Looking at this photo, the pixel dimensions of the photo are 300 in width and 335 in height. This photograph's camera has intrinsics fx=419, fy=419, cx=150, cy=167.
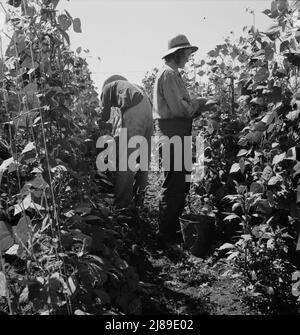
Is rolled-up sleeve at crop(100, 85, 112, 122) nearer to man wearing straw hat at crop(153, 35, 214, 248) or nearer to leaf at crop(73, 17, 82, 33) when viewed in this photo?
man wearing straw hat at crop(153, 35, 214, 248)

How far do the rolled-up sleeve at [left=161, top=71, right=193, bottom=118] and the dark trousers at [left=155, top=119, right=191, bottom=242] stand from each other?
0.12 meters

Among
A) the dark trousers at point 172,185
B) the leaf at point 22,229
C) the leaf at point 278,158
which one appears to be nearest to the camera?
the leaf at point 22,229

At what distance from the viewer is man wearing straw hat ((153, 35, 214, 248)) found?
3615mm

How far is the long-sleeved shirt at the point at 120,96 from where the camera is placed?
13.4 feet

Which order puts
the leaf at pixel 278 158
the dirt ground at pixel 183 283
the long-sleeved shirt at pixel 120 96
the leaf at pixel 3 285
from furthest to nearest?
1. the long-sleeved shirt at pixel 120 96
2. the dirt ground at pixel 183 283
3. the leaf at pixel 278 158
4. the leaf at pixel 3 285

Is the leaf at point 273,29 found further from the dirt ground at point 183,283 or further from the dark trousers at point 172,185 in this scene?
the dark trousers at point 172,185

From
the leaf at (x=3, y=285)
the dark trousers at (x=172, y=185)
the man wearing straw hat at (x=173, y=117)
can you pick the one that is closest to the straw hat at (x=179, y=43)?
the man wearing straw hat at (x=173, y=117)

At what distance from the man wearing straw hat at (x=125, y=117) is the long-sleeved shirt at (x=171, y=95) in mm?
488

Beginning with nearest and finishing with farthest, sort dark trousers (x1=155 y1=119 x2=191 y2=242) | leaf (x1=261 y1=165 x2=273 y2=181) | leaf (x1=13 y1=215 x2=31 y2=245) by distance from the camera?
leaf (x1=13 y1=215 x2=31 y2=245)
leaf (x1=261 y1=165 x2=273 y2=181)
dark trousers (x1=155 y1=119 x2=191 y2=242)

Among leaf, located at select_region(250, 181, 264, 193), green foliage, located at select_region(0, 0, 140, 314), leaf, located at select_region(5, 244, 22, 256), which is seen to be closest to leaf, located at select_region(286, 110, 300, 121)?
leaf, located at select_region(250, 181, 264, 193)

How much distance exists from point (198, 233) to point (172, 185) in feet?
1.70

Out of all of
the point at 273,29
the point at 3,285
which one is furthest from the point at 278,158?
the point at 3,285

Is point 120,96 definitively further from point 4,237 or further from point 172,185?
point 4,237
